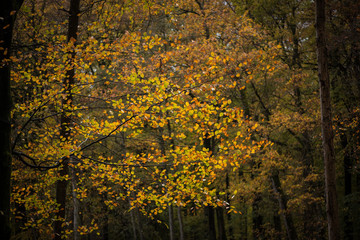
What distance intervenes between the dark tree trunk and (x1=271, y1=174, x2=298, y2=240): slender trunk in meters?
12.3

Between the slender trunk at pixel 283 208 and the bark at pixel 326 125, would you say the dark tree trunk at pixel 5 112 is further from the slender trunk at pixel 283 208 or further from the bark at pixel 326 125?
the slender trunk at pixel 283 208

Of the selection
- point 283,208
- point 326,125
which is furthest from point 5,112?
point 283,208

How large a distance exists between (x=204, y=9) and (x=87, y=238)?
1805 cm

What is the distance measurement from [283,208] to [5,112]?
44.5ft

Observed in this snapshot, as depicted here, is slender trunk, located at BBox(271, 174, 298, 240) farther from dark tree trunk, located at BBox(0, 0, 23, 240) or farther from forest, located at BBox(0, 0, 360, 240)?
dark tree trunk, located at BBox(0, 0, 23, 240)

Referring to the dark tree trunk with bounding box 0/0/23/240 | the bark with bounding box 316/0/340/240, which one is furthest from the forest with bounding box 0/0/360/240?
the dark tree trunk with bounding box 0/0/23/240

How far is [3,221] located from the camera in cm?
379

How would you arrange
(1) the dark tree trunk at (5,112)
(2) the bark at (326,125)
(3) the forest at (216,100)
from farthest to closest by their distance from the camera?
(3) the forest at (216,100) → (2) the bark at (326,125) → (1) the dark tree trunk at (5,112)

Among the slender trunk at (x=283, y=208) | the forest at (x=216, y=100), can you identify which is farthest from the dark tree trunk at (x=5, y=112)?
the slender trunk at (x=283, y=208)

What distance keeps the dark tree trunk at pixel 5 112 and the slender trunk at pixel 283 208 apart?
12.3 metres

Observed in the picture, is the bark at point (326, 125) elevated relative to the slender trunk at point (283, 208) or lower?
elevated

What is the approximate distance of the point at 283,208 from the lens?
46.4ft

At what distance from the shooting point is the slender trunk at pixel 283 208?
13.8 meters

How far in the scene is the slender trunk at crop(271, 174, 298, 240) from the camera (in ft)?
45.2
